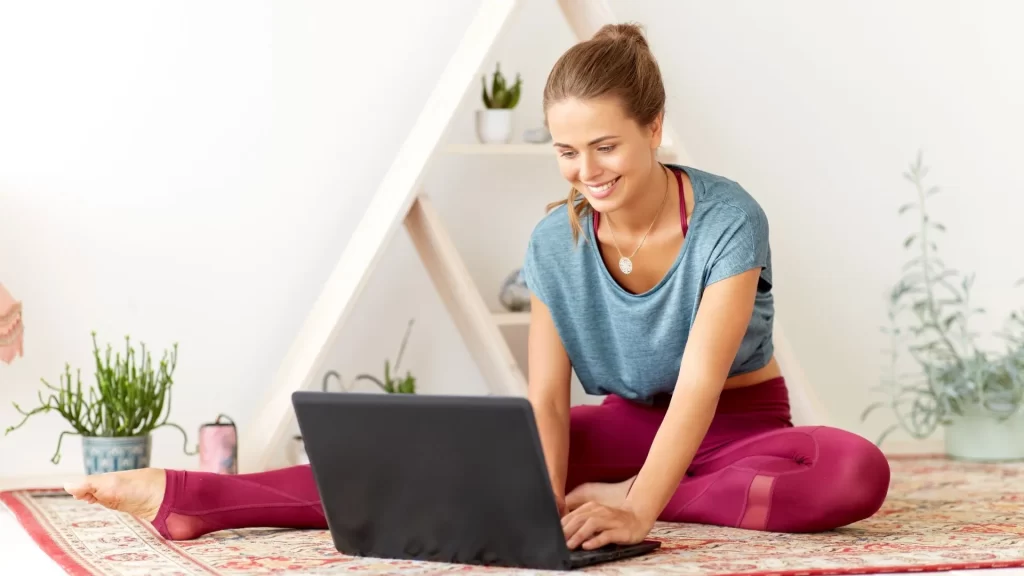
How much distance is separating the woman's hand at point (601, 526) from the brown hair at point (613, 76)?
54 centimetres

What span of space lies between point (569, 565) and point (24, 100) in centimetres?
168

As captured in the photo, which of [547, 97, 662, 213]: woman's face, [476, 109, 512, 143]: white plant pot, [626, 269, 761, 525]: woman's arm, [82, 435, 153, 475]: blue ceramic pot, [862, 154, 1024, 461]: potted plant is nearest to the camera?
[626, 269, 761, 525]: woman's arm

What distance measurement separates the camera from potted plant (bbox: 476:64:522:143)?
8.46ft

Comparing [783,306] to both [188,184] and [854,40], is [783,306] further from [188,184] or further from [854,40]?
[188,184]

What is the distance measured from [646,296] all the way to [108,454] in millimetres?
1063

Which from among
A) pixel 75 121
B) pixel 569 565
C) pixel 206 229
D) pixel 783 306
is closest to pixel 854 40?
pixel 783 306

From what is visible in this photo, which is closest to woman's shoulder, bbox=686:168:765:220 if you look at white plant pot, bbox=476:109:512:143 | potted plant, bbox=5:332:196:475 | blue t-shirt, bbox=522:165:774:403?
blue t-shirt, bbox=522:165:774:403

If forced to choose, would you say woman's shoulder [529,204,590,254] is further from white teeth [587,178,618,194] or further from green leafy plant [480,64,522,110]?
green leafy plant [480,64,522,110]

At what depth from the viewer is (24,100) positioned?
8.03ft

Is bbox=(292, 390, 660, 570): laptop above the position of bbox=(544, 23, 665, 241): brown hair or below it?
below

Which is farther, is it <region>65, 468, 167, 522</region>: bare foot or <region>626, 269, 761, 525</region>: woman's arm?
<region>65, 468, 167, 522</region>: bare foot

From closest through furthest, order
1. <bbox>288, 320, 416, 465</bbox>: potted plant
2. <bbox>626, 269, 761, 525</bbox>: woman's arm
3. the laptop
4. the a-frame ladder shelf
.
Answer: the laptop < <bbox>626, 269, 761, 525</bbox>: woman's arm < the a-frame ladder shelf < <bbox>288, 320, 416, 465</bbox>: potted plant

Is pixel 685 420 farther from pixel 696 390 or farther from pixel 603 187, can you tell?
pixel 603 187

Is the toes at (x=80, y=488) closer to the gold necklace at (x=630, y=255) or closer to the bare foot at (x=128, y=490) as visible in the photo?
the bare foot at (x=128, y=490)
